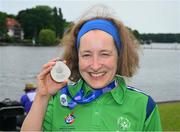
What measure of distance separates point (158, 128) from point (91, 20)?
2.23 feet

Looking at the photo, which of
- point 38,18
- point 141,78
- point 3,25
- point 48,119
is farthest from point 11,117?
point 3,25

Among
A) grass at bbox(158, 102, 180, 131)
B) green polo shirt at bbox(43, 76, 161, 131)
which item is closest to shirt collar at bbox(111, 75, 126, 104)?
green polo shirt at bbox(43, 76, 161, 131)

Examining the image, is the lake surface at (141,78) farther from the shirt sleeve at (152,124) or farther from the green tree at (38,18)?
the green tree at (38,18)

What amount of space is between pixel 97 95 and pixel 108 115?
12cm

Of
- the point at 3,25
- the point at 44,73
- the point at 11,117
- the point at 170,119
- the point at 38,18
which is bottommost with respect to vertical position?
the point at 170,119

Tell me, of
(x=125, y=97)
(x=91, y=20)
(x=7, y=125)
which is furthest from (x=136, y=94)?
(x=7, y=125)

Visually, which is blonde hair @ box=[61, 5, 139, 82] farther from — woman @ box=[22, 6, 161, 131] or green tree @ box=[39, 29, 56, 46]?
green tree @ box=[39, 29, 56, 46]

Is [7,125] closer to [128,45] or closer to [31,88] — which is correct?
[31,88]

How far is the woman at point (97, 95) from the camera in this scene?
219 cm

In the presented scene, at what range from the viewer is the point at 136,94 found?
2289 millimetres

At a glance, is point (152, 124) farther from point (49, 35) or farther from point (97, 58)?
point (49, 35)

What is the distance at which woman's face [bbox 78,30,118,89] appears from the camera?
86.8 inches

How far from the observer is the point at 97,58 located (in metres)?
2.21

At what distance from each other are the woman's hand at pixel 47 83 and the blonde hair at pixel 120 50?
0.26 metres
